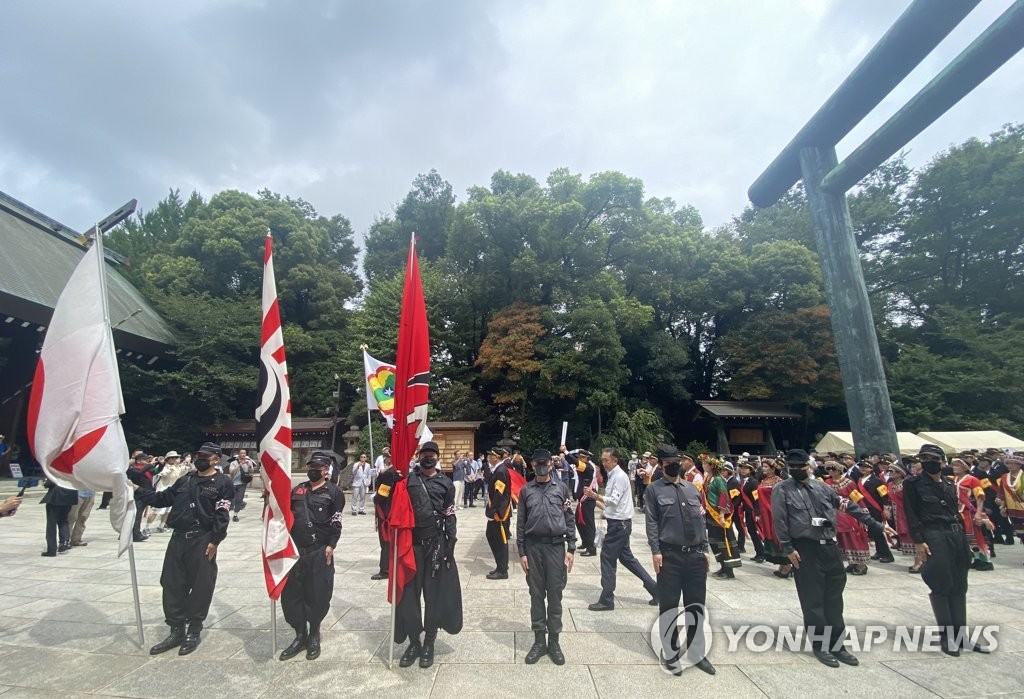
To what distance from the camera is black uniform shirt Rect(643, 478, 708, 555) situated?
4270 millimetres

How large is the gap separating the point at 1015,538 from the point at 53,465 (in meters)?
16.8

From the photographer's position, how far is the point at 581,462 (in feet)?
28.9

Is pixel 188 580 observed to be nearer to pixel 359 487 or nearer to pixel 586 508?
pixel 586 508

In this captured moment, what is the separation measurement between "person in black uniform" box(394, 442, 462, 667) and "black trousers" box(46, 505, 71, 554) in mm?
7959

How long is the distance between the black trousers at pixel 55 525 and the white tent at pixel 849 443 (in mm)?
21409

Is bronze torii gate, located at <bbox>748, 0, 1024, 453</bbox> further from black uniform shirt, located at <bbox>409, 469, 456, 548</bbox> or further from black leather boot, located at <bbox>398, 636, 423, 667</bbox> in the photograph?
black leather boot, located at <bbox>398, 636, 423, 667</bbox>

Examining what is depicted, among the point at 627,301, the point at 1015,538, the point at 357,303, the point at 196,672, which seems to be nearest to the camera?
the point at 196,672

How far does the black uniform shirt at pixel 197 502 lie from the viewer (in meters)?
4.66

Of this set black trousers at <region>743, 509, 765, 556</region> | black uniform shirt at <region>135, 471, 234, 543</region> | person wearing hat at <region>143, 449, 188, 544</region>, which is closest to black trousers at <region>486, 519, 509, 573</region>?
black uniform shirt at <region>135, 471, 234, 543</region>

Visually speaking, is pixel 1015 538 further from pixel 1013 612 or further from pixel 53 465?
pixel 53 465

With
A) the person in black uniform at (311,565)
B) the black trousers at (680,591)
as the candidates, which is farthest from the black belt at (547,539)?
the person in black uniform at (311,565)

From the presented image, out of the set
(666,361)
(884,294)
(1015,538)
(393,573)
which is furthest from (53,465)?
(884,294)

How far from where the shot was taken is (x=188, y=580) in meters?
4.61

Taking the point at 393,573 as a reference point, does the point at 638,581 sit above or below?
below
